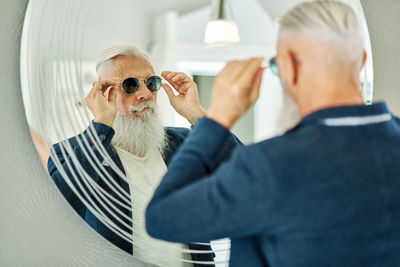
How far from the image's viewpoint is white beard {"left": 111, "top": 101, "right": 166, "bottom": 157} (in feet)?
2.79

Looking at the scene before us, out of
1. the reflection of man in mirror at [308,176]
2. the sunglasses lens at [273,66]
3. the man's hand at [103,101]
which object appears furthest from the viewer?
the man's hand at [103,101]

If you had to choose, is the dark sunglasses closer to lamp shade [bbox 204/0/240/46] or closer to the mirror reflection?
the mirror reflection

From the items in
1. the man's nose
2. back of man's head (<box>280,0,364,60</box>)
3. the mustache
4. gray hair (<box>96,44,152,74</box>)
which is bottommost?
the mustache

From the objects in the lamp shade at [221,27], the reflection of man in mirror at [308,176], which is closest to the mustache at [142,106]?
the lamp shade at [221,27]

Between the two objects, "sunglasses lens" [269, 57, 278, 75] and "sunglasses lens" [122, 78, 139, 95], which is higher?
"sunglasses lens" [269, 57, 278, 75]

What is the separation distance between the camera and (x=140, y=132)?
2.83 ft

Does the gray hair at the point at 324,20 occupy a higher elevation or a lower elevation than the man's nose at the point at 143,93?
higher

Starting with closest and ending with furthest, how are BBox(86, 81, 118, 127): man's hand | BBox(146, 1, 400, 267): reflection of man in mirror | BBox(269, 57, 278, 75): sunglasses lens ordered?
BBox(146, 1, 400, 267): reflection of man in mirror, BBox(269, 57, 278, 75): sunglasses lens, BBox(86, 81, 118, 127): man's hand

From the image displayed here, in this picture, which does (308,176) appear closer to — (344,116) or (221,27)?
(344,116)

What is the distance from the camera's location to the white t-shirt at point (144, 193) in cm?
86

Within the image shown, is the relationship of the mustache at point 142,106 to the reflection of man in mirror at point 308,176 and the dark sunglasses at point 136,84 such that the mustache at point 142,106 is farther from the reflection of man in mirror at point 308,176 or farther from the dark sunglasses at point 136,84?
the reflection of man in mirror at point 308,176

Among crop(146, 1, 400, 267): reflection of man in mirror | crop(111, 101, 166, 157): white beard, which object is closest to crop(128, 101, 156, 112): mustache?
crop(111, 101, 166, 157): white beard

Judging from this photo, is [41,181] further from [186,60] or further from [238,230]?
[238,230]

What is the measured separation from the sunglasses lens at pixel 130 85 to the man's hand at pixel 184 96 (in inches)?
2.0
